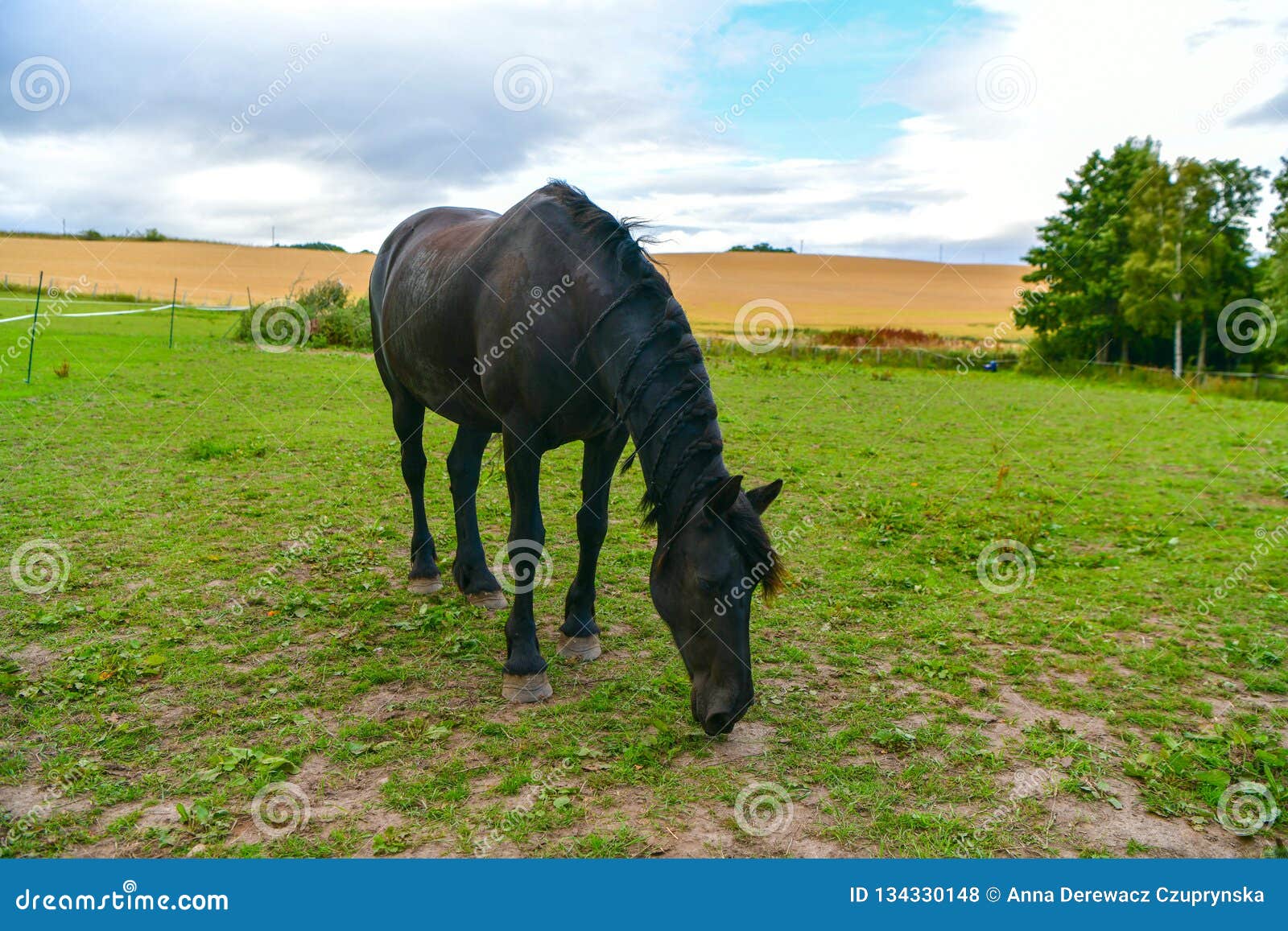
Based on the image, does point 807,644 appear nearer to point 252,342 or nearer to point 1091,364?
point 252,342

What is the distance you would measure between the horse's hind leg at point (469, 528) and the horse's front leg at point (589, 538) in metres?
0.86

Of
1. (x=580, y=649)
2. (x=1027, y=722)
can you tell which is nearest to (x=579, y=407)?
(x=580, y=649)

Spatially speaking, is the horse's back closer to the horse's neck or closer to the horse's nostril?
the horse's neck

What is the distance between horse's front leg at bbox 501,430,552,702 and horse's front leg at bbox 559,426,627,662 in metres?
0.33

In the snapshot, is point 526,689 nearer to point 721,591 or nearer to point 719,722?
point 719,722

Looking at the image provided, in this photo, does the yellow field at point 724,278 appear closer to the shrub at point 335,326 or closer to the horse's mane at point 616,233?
the shrub at point 335,326

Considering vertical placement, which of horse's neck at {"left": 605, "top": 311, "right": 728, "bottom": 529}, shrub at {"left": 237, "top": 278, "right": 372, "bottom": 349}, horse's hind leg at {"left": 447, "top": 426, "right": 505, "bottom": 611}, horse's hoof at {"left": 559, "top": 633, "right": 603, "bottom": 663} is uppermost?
shrub at {"left": 237, "top": 278, "right": 372, "bottom": 349}

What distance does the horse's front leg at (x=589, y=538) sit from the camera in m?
4.75

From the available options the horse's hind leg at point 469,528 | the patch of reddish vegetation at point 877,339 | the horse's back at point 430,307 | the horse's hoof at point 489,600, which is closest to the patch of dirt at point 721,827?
the horse's hoof at point 489,600

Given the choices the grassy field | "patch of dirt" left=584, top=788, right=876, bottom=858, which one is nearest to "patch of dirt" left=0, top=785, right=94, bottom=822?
the grassy field

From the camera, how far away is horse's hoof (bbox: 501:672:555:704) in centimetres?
423

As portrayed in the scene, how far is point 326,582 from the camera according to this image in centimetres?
588

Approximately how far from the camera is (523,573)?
454cm

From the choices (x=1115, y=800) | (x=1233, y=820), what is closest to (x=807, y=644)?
(x=1115, y=800)
